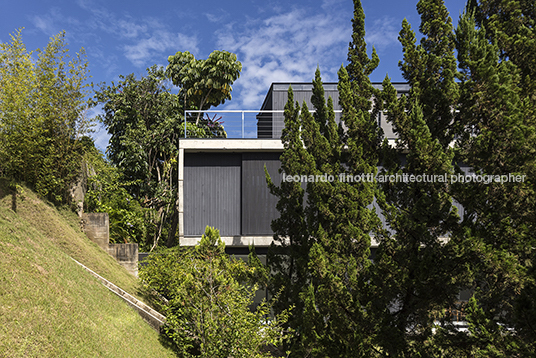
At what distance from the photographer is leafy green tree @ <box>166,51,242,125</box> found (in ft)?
71.7

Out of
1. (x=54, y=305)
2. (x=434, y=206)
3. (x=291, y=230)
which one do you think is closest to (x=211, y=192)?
(x=291, y=230)

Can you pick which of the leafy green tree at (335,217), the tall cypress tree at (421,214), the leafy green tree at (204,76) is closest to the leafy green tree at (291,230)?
the leafy green tree at (335,217)

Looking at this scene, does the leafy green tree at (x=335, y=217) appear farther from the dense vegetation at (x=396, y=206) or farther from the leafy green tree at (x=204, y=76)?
the leafy green tree at (x=204, y=76)

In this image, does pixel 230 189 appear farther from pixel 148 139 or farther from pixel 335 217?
pixel 148 139

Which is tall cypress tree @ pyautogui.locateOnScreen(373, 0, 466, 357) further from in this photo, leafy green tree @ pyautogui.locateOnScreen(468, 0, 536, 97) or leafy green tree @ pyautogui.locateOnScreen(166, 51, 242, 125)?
leafy green tree @ pyautogui.locateOnScreen(166, 51, 242, 125)

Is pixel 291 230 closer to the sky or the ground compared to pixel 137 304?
closer to the sky

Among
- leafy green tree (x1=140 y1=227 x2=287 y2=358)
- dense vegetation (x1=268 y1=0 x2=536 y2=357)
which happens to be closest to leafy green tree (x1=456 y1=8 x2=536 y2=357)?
dense vegetation (x1=268 y1=0 x2=536 y2=357)

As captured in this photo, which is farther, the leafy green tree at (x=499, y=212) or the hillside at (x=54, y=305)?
the hillside at (x=54, y=305)

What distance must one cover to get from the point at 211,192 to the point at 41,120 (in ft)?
20.4

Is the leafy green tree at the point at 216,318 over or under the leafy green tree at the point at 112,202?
under

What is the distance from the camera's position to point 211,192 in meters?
13.3

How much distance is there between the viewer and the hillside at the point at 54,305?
5.39 metres

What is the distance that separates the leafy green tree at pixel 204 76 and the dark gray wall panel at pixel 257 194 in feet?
31.4

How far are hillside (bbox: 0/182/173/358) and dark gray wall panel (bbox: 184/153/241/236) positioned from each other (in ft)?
11.4
